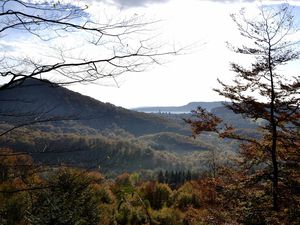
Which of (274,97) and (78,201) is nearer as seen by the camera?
(274,97)

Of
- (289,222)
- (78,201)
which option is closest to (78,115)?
(289,222)

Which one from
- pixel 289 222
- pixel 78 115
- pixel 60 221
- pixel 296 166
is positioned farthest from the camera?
pixel 60 221

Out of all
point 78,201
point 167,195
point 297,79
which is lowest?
point 167,195

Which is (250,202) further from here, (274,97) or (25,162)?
(25,162)

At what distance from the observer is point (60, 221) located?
15992 millimetres

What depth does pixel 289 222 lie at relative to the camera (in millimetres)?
8586

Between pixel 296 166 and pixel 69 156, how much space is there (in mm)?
6792

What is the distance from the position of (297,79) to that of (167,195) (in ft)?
115

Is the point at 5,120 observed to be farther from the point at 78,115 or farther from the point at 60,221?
the point at 60,221

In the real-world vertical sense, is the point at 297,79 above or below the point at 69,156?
above

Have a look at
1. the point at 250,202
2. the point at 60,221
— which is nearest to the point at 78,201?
the point at 60,221

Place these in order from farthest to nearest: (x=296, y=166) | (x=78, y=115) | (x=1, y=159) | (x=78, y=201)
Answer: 1. (x=78, y=201)
2. (x=296, y=166)
3. (x=78, y=115)
4. (x=1, y=159)

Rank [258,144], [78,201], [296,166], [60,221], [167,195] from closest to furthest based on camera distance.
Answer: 1. [296,166]
2. [258,144]
3. [60,221]
4. [78,201]
5. [167,195]

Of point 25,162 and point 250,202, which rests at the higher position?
point 25,162
